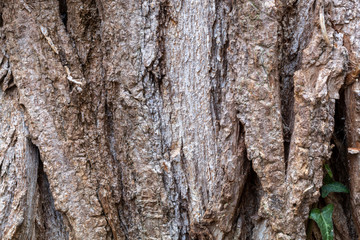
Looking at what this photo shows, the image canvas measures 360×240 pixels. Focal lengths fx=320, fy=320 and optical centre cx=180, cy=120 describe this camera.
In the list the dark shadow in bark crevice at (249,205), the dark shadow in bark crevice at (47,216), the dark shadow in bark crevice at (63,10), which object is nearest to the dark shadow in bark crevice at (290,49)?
the dark shadow in bark crevice at (249,205)

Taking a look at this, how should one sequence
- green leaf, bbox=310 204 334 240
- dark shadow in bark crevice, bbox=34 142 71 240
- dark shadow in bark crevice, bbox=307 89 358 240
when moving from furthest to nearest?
dark shadow in bark crevice, bbox=34 142 71 240 → dark shadow in bark crevice, bbox=307 89 358 240 → green leaf, bbox=310 204 334 240

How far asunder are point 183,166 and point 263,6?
808mm

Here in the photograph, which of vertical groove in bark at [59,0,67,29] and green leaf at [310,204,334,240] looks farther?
vertical groove in bark at [59,0,67,29]

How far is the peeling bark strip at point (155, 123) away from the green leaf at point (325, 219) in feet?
0.17

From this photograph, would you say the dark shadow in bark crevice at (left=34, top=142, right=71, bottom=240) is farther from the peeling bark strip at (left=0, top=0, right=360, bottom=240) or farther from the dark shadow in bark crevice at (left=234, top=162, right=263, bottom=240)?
the dark shadow in bark crevice at (left=234, top=162, right=263, bottom=240)

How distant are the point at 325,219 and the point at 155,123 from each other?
88cm

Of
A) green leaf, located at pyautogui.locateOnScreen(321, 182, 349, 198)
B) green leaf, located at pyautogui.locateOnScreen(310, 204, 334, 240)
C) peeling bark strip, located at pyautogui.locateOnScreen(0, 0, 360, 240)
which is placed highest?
peeling bark strip, located at pyautogui.locateOnScreen(0, 0, 360, 240)

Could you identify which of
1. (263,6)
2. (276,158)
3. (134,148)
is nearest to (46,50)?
(134,148)

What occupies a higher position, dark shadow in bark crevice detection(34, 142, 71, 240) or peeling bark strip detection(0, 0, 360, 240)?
peeling bark strip detection(0, 0, 360, 240)

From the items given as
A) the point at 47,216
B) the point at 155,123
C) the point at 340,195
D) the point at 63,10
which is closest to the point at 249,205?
the point at 340,195

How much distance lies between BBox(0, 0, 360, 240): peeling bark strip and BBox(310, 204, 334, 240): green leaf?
0.05 meters

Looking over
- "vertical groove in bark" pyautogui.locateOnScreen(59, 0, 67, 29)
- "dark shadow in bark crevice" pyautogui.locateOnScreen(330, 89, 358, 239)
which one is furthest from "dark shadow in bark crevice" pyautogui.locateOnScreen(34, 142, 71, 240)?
"dark shadow in bark crevice" pyautogui.locateOnScreen(330, 89, 358, 239)

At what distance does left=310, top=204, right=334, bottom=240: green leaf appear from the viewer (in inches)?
55.4

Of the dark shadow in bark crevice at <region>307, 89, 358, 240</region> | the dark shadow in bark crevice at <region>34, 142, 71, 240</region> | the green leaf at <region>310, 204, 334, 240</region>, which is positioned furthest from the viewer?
the dark shadow in bark crevice at <region>34, 142, 71, 240</region>
